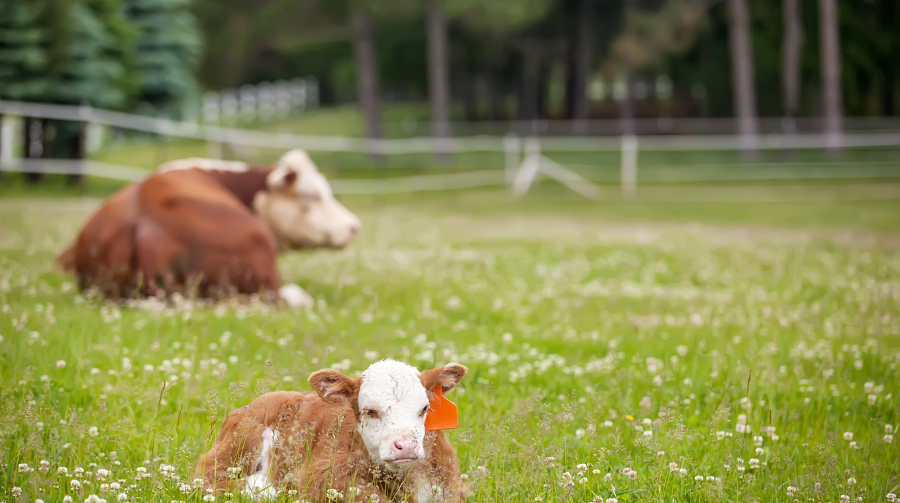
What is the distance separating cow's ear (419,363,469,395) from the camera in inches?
120

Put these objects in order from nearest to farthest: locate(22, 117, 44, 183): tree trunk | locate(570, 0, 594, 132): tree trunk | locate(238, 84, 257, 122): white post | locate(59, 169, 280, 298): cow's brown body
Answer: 1. locate(59, 169, 280, 298): cow's brown body
2. locate(22, 117, 44, 183): tree trunk
3. locate(570, 0, 594, 132): tree trunk
4. locate(238, 84, 257, 122): white post

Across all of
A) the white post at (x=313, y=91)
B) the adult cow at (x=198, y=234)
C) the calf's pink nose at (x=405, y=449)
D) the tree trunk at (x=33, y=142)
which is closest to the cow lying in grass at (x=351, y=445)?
the calf's pink nose at (x=405, y=449)

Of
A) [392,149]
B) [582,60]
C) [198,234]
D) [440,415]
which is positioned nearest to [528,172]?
[392,149]

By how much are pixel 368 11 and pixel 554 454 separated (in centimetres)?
2728

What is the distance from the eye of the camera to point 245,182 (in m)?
8.05

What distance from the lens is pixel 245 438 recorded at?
3191 millimetres

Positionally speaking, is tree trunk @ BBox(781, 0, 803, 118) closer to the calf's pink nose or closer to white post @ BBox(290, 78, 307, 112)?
the calf's pink nose

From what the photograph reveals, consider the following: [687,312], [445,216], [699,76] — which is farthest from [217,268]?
[699,76]

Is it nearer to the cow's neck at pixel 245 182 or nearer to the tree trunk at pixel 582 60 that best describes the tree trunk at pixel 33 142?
the cow's neck at pixel 245 182

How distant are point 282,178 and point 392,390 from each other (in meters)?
5.11

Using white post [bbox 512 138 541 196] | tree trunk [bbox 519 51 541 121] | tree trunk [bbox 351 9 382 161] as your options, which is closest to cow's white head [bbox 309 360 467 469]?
white post [bbox 512 138 541 196]

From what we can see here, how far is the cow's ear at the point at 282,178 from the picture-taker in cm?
777

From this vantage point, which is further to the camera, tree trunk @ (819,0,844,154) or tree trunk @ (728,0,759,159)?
tree trunk @ (728,0,759,159)

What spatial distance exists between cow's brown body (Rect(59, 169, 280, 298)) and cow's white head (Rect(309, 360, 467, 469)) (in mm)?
3866
